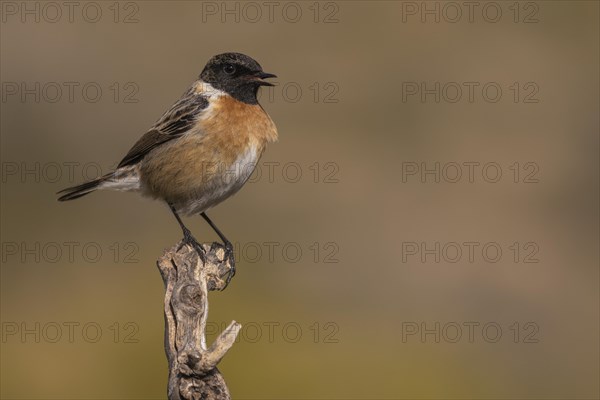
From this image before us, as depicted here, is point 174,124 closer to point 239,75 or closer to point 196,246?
point 239,75

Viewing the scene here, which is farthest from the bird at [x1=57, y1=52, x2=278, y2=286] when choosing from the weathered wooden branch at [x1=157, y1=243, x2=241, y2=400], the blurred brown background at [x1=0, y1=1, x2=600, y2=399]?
the blurred brown background at [x1=0, y1=1, x2=600, y2=399]

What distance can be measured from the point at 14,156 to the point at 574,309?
969cm

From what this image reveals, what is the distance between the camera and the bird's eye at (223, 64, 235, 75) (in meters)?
9.77

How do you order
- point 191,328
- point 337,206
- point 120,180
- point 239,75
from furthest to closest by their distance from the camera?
1. point 337,206
2. point 120,180
3. point 239,75
4. point 191,328

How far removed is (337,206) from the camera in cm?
2033

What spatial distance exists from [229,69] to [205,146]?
0.78 m

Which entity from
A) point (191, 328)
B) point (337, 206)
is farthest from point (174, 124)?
point (337, 206)

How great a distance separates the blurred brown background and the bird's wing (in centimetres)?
380

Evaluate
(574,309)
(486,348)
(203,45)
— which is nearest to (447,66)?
(203,45)

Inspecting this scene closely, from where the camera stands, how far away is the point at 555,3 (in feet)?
89.0

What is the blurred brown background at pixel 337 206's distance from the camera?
14836 millimetres

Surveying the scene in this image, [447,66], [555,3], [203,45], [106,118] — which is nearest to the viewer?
[106,118]

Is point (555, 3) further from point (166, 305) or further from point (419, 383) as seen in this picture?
point (166, 305)

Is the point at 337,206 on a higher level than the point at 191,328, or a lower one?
lower
